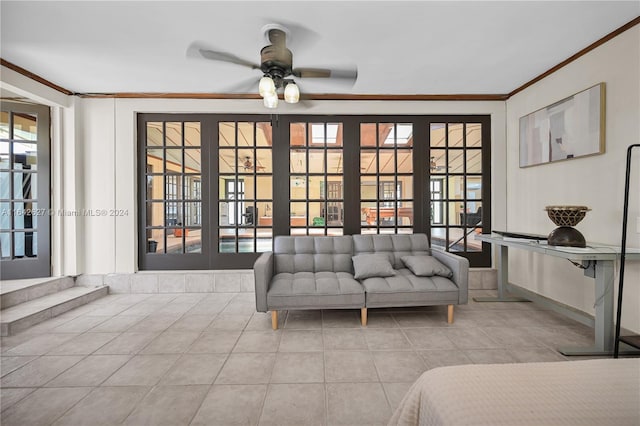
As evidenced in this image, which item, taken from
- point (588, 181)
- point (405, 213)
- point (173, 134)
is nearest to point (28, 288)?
point (173, 134)

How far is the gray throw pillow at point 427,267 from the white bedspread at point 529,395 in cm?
184

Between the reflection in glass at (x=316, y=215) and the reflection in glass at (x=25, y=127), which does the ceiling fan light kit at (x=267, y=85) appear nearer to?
the reflection in glass at (x=316, y=215)

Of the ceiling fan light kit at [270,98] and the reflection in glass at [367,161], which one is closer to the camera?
the ceiling fan light kit at [270,98]

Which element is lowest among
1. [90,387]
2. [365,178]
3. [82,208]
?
[90,387]

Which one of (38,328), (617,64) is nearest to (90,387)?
(38,328)

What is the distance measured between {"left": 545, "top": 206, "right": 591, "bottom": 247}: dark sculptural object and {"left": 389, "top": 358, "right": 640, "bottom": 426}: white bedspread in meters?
1.65

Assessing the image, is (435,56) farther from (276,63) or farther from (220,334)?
(220,334)

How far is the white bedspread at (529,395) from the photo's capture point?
2.59ft

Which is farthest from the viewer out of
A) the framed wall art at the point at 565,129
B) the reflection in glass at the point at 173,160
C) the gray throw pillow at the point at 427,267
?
the reflection in glass at the point at 173,160

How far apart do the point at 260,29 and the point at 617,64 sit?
320cm

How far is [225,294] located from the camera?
3.72m

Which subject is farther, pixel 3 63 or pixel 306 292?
pixel 3 63

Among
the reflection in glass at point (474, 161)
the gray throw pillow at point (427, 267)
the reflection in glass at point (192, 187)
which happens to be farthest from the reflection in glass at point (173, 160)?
the reflection in glass at point (474, 161)

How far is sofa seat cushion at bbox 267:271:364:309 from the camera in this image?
2.65 m
